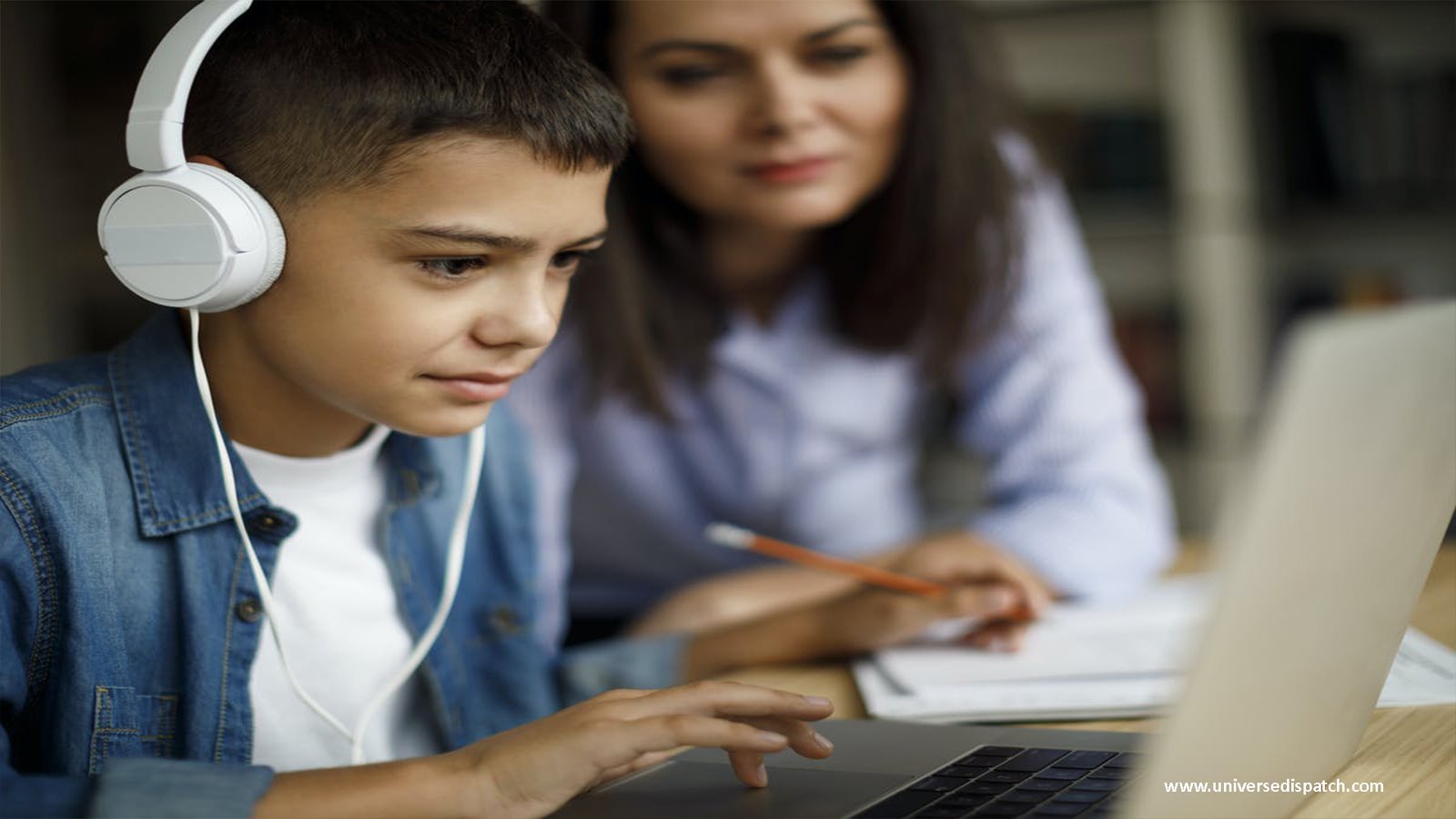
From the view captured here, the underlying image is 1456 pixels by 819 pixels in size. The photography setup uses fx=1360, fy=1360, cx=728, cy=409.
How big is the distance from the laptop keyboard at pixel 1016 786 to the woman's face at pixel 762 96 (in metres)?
0.58

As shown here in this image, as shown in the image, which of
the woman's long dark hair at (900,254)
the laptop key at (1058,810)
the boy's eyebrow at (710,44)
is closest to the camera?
the laptop key at (1058,810)

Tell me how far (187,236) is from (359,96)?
0.41ft

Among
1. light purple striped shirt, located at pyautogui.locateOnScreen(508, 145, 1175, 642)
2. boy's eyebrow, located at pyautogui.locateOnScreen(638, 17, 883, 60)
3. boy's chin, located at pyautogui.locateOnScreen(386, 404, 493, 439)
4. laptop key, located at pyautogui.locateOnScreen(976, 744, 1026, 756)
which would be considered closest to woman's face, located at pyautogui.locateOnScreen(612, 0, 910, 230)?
boy's eyebrow, located at pyautogui.locateOnScreen(638, 17, 883, 60)

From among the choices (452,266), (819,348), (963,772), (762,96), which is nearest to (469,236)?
(452,266)

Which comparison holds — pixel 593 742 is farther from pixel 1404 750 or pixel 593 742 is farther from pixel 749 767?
pixel 1404 750

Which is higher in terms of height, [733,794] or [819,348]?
[819,348]

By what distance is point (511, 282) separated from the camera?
2.42 ft

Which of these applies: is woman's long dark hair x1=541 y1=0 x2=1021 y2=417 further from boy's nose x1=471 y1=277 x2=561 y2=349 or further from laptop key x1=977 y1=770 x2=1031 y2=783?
laptop key x1=977 y1=770 x2=1031 y2=783

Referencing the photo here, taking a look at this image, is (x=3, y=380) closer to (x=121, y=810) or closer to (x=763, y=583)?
(x=121, y=810)

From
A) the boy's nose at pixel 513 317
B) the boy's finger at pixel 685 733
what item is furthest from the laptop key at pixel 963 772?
the boy's nose at pixel 513 317

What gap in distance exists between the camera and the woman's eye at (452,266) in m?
0.72

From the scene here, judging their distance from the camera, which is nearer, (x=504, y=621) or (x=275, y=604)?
(x=275, y=604)

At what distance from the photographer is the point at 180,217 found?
0.67 metres

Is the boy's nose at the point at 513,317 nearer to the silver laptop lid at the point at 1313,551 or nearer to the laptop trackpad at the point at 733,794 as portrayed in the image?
the laptop trackpad at the point at 733,794
